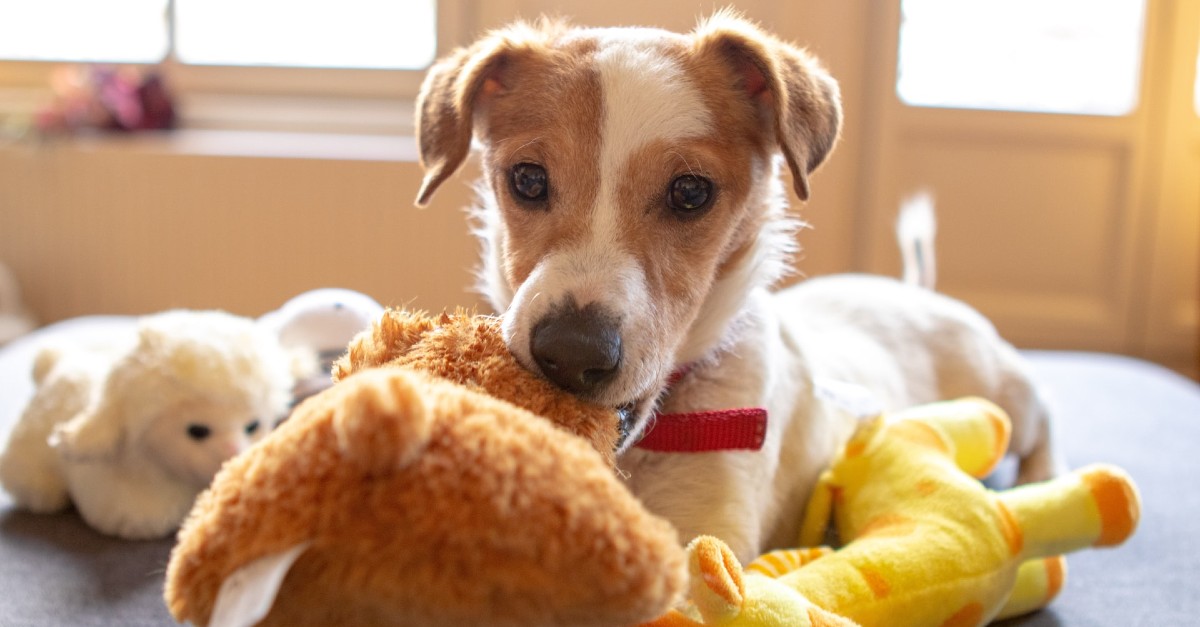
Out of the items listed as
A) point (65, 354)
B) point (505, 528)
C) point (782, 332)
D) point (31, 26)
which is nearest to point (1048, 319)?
point (782, 332)

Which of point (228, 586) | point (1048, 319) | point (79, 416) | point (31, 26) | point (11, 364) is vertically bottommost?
point (1048, 319)

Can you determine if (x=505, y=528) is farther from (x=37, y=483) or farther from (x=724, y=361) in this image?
(x=37, y=483)

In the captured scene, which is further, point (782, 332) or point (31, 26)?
point (31, 26)

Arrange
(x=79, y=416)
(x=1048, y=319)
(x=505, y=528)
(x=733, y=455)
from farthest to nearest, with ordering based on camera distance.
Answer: (x=1048, y=319), (x=79, y=416), (x=733, y=455), (x=505, y=528)

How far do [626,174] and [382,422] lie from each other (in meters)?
0.67

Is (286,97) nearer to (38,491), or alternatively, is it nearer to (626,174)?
(38,491)

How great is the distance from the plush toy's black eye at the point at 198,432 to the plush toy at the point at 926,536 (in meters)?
0.93

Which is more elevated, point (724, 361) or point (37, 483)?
point (724, 361)

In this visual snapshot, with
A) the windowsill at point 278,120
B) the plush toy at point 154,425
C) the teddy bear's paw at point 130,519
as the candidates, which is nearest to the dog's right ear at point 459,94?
A: the plush toy at point 154,425

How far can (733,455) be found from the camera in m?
1.43

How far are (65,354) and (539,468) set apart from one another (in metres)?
1.50

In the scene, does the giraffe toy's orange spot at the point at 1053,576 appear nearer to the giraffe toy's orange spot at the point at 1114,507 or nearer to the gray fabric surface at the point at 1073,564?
the gray fabric surface at the point at 1073,564

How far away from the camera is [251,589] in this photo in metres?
0.76

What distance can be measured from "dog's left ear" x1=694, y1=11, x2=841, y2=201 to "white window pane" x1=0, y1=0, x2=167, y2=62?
344 centimetres
